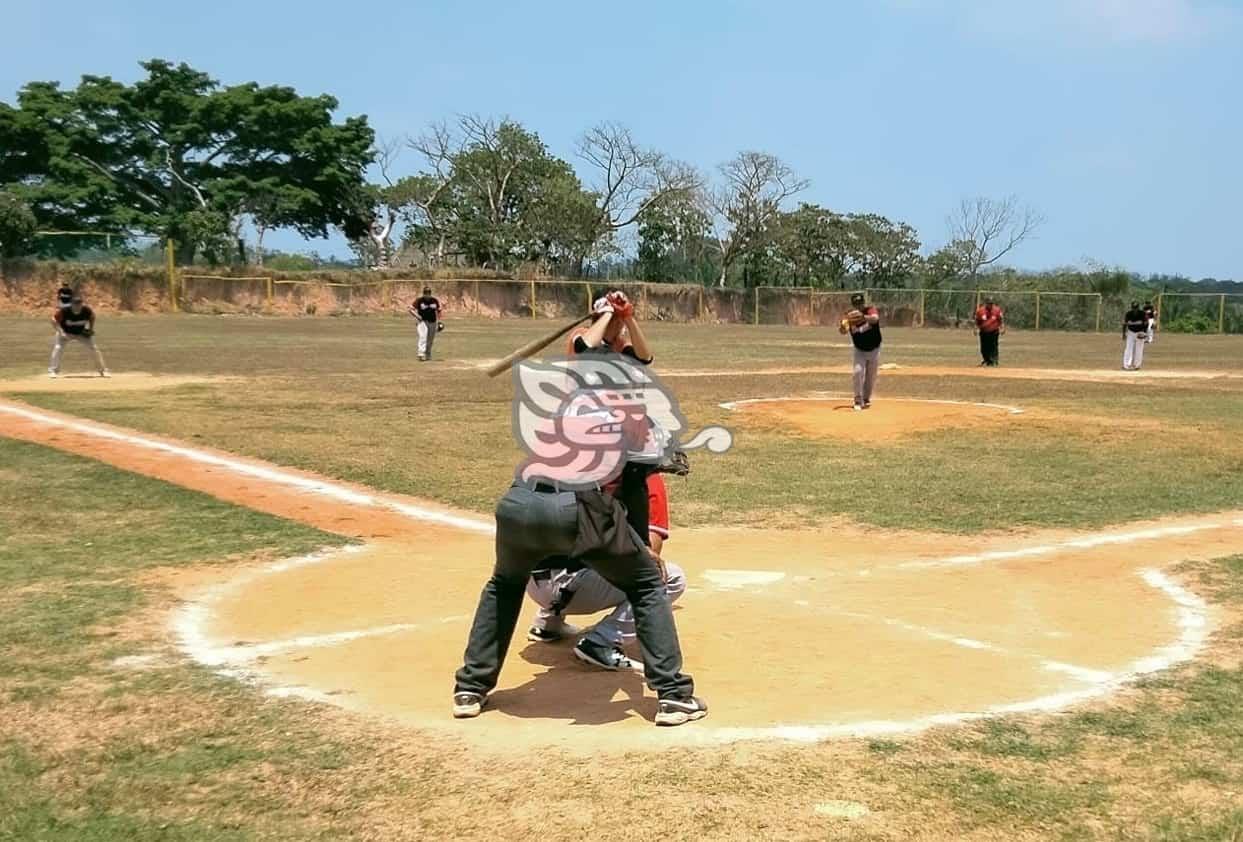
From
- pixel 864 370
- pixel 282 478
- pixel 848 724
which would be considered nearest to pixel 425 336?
pixel 864 370

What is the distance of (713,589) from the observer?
7746mm

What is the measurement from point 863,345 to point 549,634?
12.8 metres

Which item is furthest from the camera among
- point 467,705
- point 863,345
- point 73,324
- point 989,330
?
point 989,330

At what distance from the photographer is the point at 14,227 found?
54469 mm

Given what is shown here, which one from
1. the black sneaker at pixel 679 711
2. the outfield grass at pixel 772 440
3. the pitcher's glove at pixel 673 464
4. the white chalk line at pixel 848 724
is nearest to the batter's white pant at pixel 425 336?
the outfield grass at pixel 772 440

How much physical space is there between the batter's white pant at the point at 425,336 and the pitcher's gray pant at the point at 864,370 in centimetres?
1507

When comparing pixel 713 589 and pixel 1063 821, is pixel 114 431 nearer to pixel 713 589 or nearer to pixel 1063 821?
pixel 713 589

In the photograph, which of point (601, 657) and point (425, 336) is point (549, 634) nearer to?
point (601, 657)

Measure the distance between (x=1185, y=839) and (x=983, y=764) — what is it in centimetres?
81

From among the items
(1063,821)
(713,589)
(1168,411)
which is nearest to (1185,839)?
(1063,821)

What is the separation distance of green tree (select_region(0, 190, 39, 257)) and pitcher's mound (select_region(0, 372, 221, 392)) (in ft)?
114

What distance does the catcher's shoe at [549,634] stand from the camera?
264 inches

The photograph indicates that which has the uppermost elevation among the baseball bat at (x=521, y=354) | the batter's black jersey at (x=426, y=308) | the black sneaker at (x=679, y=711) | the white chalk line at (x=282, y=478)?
the baseball bat at (x=521, y=354)

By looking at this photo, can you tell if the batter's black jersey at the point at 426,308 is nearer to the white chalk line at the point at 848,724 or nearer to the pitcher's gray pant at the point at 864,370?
the pitcher's gray pant at the point at 864,370
